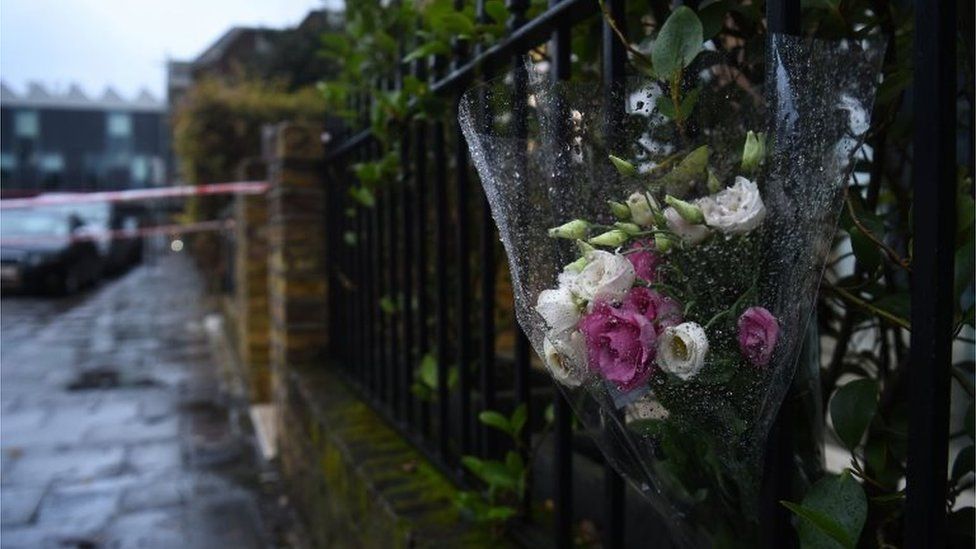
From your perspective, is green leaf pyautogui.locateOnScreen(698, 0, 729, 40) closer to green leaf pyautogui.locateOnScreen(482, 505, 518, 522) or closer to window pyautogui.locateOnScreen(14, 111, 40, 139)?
green leaf pyautogui.locateOnScreen(482, 505, 518, 522)

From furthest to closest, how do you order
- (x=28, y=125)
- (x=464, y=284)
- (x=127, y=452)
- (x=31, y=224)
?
(x=28, y=125) → (x=31, y=224) → (x=127, y=452) → (x=464, y=284)

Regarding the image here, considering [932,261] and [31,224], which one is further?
[31,224]

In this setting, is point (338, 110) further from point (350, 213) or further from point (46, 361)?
point (46, 361)

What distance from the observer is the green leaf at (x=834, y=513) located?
0.80 metres

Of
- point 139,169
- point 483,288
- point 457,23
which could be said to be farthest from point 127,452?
point 139,169

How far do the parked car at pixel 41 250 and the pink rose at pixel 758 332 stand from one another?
13508 mm

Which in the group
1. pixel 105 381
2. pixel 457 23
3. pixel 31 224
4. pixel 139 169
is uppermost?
pixel 139 169

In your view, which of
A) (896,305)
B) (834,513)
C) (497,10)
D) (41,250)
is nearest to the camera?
(834,513)

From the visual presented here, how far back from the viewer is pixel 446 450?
2.10 metres

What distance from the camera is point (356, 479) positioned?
87.2 inches

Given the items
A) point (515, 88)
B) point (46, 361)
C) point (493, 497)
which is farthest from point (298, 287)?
point (46, 361)

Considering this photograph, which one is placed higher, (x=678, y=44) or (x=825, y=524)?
(x=678, y=44)

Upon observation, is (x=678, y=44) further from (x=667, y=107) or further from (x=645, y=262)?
(x=645, y=262)

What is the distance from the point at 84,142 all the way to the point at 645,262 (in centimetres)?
4618
